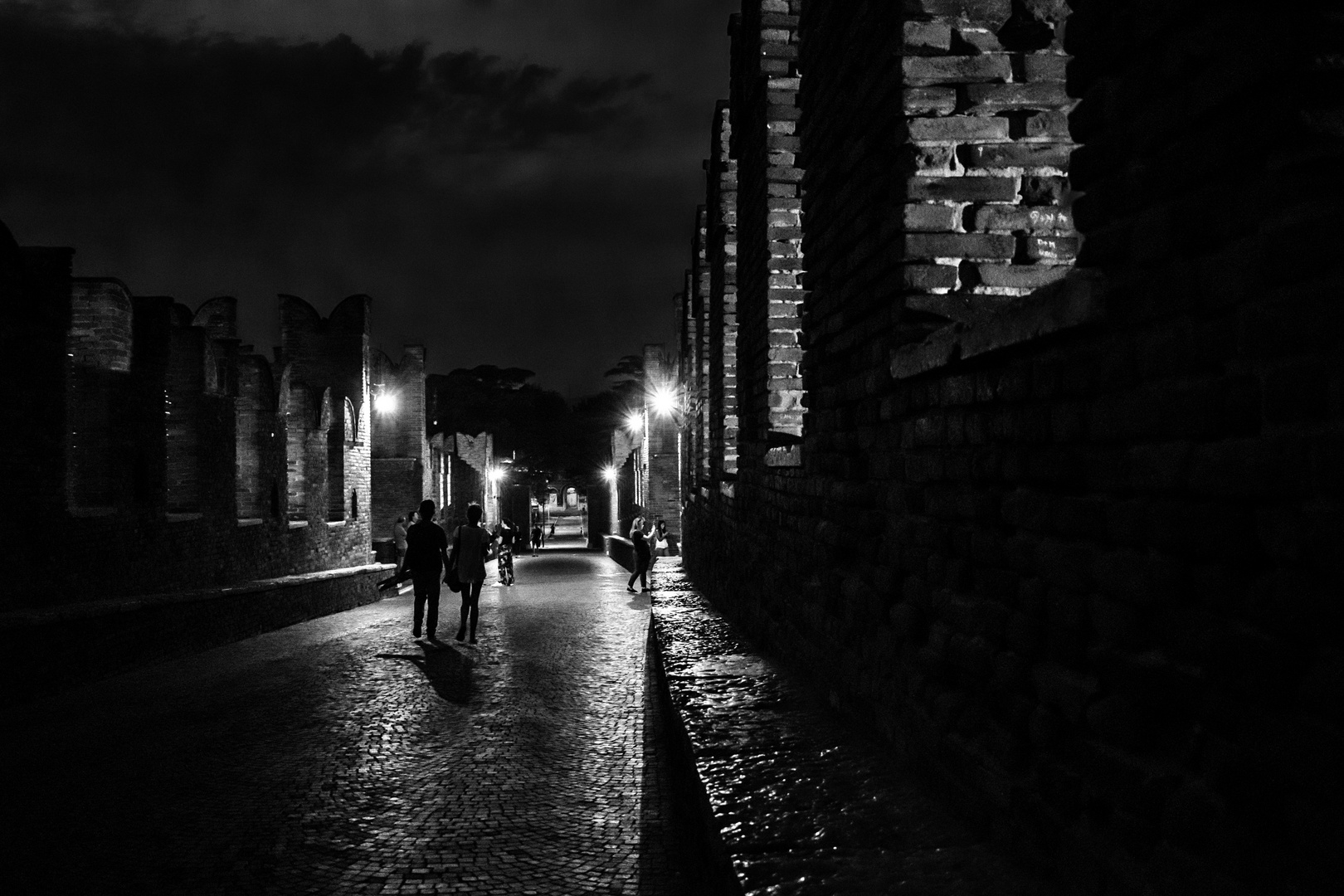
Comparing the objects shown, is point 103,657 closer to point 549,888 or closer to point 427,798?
point 427,798

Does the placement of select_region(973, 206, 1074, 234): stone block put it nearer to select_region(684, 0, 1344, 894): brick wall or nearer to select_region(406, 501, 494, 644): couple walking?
select_region(684, 0, 1344, 894): brick wall

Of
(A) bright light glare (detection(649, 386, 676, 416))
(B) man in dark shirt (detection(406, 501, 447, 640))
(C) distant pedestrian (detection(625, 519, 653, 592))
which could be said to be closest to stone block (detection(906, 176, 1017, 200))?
(B) man in dark shirt (detection(406, 501, 447, 640))

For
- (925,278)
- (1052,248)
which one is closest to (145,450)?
(925,278)

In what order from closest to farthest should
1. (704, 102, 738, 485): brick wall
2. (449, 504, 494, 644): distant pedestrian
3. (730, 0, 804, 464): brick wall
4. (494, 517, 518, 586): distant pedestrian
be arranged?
(730, 0, 804, 464): brick wall, (704, 102, 738, 485): brick wall, (449, 504, 494, 644): distant pedestrian, (494, 517, 518, 586): distant pedestrian

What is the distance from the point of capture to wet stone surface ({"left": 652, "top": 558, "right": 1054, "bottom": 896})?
2.57 metres

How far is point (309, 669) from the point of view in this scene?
30.5 feet

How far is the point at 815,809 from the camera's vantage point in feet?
10.4

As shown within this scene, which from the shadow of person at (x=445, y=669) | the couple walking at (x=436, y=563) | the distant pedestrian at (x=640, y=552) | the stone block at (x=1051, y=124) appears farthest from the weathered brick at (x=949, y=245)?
the distant pedestrian at (x=640, y=552)

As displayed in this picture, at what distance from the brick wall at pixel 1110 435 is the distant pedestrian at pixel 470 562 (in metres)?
7.78

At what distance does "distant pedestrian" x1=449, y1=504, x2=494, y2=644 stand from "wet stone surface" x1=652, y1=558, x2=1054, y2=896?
640 centimetres

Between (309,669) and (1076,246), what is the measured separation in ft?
26.4

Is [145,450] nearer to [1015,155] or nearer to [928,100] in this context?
[928,100]

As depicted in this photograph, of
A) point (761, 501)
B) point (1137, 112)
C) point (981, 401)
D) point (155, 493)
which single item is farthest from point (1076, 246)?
point (155, 493)

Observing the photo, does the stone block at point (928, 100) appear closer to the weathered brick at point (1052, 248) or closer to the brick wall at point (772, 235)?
the weathered brick at point (1052, 248)
